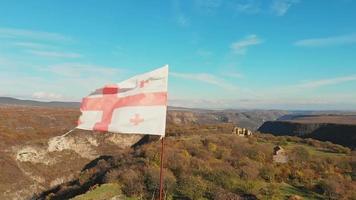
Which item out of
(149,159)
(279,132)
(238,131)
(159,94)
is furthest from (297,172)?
(279,132)

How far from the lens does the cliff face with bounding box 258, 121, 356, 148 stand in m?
59.0

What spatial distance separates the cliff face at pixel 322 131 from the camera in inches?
2322

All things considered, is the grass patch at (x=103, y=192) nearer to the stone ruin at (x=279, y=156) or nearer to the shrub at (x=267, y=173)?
the shrub at (x=267, y=173)

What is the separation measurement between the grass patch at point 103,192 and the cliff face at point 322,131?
41.4 m

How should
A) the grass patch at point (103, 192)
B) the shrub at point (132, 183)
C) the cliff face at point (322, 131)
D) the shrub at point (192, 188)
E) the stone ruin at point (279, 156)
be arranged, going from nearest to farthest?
the shrub at point (192, 188) < the grass patch at point (103, 192) < the shrub at point (132, 183) < the stone ruin at point (279, 156) < the cliff face at point (322, 131)

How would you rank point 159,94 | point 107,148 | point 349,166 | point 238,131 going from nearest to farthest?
point 159,94 → point 349,166 → point 238,131 → point 107,148

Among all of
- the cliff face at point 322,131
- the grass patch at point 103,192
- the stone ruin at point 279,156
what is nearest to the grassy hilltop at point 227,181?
the grass patch at point 103,192

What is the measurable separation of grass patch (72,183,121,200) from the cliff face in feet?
136

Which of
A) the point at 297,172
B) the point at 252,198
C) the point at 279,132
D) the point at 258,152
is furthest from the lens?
the point at 279,132

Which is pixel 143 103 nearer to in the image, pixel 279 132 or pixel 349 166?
pixel 349 166

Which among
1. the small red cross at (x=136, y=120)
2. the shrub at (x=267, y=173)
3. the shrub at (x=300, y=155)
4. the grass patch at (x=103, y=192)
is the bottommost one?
the grass patch at (x=103, y=192)

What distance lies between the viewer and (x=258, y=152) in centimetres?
2919

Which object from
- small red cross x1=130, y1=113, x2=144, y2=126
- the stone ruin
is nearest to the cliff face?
the stone ruin

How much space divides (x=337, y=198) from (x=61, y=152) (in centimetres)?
3737
